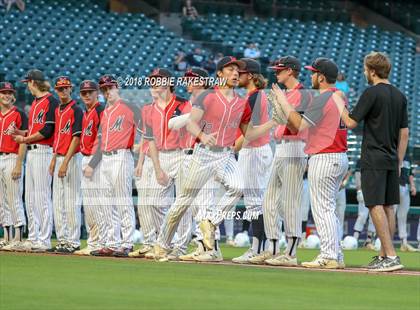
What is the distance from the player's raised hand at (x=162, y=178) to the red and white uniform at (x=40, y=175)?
1698 millimetres

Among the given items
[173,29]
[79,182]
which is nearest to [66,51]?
[173,29]

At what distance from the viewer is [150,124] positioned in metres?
11.5

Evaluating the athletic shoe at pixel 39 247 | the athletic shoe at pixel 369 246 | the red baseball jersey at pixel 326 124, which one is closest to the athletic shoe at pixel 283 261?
the red baseball jersey at pixel 326 124

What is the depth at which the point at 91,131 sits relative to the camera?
11.9 m

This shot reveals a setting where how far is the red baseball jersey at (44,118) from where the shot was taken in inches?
480

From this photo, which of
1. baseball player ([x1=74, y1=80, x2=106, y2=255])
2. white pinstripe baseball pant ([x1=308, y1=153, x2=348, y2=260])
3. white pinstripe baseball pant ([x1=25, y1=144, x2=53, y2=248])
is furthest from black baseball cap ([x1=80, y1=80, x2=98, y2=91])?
white pinstripe baseball pant ([x1=308, y1=153, x2=348, y2=260])

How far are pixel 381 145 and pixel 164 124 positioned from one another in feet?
9.35

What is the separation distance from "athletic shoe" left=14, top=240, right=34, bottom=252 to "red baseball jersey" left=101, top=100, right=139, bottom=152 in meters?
1.58

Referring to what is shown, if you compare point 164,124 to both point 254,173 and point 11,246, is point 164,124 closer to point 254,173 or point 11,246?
point 254,173

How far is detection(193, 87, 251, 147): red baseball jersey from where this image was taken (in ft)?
34.2

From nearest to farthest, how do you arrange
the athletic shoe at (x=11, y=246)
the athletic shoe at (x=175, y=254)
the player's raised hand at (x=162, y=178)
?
the athletic shoe at (x=175, y=254) < the player's raised hand at (x=162, y=178) < the athletic shoe at (x=11, y=246)

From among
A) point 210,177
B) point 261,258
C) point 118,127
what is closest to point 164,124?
point 118,127

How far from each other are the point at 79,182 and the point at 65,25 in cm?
1466

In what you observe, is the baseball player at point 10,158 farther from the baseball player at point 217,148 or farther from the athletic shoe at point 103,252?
the baseball player at point 217,148
